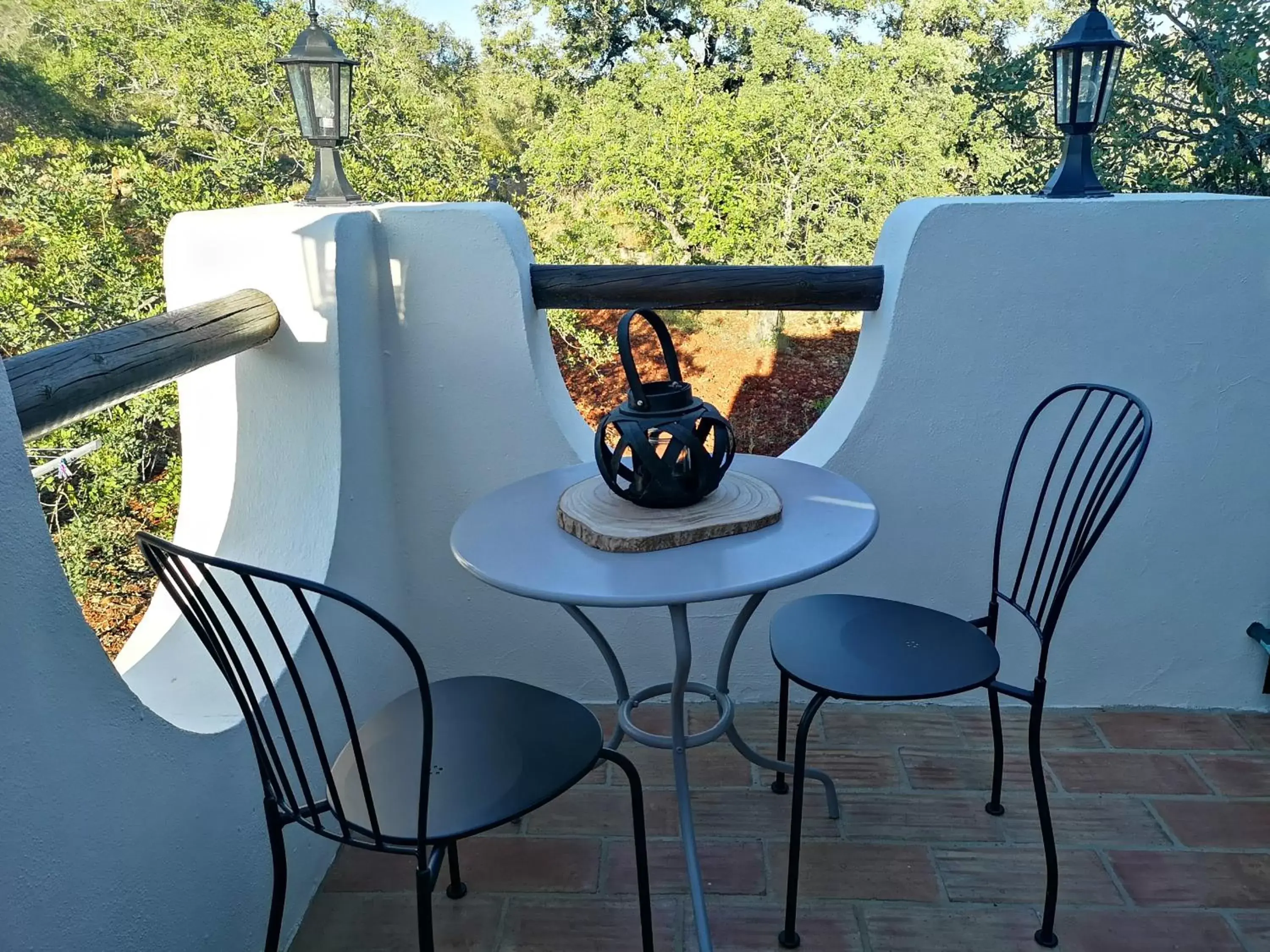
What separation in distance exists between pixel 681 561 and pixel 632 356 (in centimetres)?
34

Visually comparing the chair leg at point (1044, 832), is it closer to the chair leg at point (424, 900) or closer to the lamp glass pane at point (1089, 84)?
the chair leg at point (424, 900)

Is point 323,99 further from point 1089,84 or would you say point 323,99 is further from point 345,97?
point 1089,84

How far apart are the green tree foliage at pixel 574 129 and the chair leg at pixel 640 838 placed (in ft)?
14.7

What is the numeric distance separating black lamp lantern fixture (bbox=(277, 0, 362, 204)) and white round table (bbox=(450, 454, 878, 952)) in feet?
3.29

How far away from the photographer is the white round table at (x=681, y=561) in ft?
4.66

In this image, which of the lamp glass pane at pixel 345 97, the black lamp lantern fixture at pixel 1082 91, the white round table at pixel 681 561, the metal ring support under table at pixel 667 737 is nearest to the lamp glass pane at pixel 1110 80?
the black lamp lantern fixture at pixel 1082 91

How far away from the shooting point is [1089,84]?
219 centimetres

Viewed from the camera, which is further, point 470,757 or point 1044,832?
point 1044,832

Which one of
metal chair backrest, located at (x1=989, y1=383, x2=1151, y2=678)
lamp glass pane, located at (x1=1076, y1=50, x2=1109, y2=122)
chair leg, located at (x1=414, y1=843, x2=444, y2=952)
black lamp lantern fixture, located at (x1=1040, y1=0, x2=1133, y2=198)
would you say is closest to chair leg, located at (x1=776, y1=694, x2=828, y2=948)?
metal chair backrest, located at (x1=989, y1=383, x2=1151, y2=678)

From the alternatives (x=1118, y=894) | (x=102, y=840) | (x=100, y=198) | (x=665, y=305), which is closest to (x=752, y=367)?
(x=100, y=198)

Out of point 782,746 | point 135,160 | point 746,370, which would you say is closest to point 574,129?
point 746,370

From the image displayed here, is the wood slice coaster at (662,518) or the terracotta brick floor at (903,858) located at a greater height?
the wood slice coaster at (662,518)

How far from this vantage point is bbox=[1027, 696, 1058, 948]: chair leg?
1.70 m

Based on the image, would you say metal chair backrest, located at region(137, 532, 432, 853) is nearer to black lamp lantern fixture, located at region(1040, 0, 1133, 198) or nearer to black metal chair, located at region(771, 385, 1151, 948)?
black metal chair, located at region(771, 385, 1151, 948)
